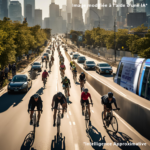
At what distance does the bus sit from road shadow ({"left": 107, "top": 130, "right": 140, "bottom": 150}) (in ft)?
11.6

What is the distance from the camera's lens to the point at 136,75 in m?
12.8

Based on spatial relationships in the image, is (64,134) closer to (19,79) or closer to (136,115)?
(136,115)

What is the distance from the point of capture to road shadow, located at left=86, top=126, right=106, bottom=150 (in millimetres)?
7500

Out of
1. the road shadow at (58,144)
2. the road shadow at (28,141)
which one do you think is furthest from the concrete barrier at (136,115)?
the road shadow at (28,141)

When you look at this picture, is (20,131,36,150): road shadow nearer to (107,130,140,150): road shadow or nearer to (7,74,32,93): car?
(107,130,140,150): road shadow

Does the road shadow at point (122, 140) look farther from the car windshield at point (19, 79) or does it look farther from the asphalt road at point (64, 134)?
the car windshield at point (19, 79)

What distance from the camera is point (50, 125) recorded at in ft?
32.4

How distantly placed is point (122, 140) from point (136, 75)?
19.0ft

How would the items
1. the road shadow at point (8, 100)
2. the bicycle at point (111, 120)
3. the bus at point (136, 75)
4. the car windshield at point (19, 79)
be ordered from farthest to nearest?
the car windshield at point (19, 79) < the road shadow at point (8, 100) < the bus at point (136, 75) < the bicycle at point (111, 120)

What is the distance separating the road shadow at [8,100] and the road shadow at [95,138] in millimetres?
6126

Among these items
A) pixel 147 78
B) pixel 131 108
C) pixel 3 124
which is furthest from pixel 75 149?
pixel 147 78

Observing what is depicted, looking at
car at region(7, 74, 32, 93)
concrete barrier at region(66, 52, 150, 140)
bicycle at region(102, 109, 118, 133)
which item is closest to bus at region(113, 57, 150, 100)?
concrete barrier at region(66, 52, 150, 140)

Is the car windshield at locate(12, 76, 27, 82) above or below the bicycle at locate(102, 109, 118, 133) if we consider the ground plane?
above

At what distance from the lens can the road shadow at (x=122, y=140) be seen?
735cm
